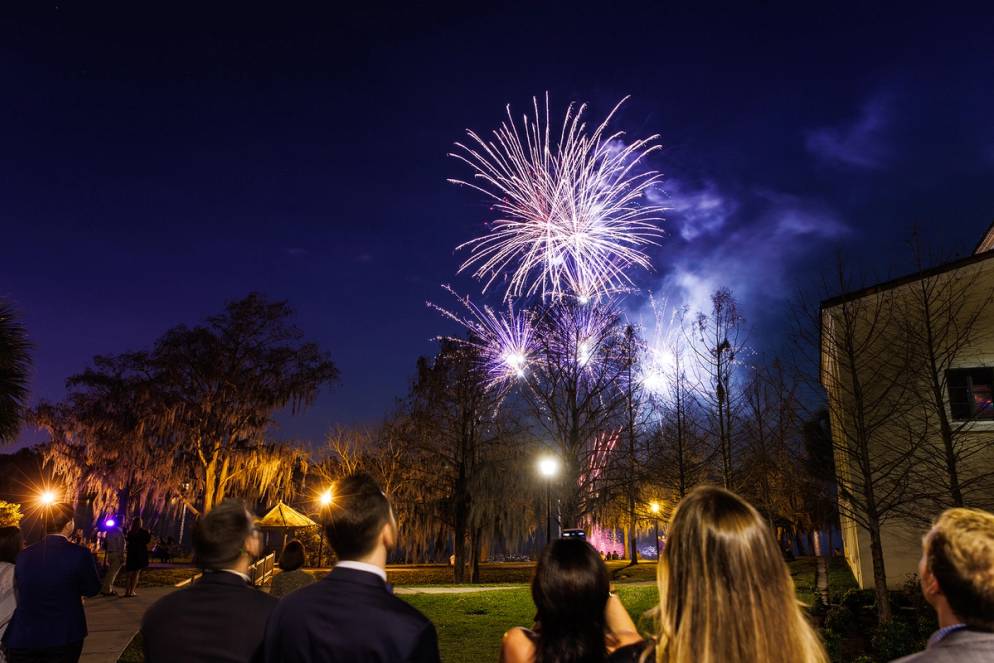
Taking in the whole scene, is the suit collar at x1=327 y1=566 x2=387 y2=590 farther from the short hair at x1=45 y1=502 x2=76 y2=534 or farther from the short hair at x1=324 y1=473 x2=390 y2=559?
the short hair at x1=45 y1=502 x2=76 y2=534

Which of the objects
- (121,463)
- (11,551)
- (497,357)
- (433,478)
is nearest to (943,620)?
(11,551)

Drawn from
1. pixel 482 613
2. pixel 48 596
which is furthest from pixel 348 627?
pixel 482 613

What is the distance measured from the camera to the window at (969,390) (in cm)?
1603

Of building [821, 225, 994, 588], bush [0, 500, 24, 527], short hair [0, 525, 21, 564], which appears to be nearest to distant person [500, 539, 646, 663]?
short hair [0, 525, 21, 564]

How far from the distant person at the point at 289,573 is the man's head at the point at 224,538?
3280 millimetres

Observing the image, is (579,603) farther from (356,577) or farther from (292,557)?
(292,557)

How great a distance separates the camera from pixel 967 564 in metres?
2.18

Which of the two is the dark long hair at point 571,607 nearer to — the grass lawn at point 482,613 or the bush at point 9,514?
the grass lawn at point 482,613

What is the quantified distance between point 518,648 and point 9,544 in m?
5.47

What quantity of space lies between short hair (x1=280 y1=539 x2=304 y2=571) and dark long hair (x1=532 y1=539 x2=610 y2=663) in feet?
14.8

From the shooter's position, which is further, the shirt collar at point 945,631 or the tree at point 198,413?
the tree at point 198,413

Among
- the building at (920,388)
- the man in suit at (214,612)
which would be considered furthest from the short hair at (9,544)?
the building at (920,388)

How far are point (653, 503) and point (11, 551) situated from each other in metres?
35.3

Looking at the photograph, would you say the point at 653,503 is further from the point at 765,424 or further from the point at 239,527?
the point at 239,527
